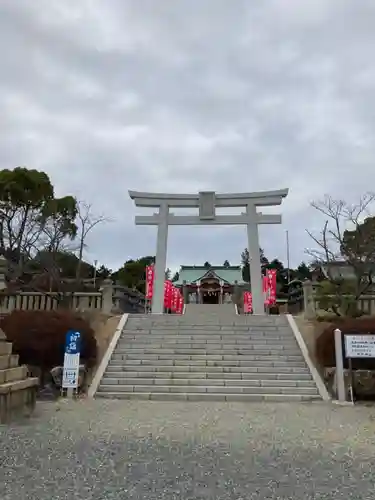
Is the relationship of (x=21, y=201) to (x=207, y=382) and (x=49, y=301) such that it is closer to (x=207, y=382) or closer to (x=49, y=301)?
(x=49, y=301)

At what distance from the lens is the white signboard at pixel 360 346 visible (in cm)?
998

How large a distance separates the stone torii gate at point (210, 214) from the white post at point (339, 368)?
942cm

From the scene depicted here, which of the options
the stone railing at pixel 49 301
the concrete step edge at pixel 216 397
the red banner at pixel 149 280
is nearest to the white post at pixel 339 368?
the concrete step edge at pixel 216 397

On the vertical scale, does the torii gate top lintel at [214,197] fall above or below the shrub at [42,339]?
above

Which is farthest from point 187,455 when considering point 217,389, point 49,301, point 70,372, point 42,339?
point 49,301

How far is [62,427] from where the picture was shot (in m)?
6.61

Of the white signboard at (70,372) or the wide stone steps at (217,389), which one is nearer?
the white signboard at (70,372)

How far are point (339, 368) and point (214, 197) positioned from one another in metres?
11.3

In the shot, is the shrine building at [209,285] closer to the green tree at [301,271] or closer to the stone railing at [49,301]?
the green tree at [301,271]

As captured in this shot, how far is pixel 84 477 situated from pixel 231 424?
3.37 m

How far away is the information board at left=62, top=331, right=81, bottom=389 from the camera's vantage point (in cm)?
1014

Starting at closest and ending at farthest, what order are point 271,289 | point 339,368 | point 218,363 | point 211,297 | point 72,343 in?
1. point 339,368
2. point 72,343
3. point 218,363
4. point 271,289
5. point 211,297

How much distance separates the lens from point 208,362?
39.7ft

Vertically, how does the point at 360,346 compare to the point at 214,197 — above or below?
below
